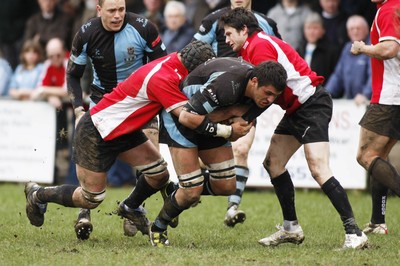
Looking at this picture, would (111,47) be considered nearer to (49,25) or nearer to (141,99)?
(141,99)

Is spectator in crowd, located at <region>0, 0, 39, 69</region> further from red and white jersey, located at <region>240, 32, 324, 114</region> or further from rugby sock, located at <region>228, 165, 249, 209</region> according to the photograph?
red and white jersey, located at <region>240, 32, 324, 114</region>

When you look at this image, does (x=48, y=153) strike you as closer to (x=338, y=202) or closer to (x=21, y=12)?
(x=21, y=12)

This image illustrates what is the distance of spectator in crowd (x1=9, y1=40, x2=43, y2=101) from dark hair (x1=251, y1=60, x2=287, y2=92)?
306 inches

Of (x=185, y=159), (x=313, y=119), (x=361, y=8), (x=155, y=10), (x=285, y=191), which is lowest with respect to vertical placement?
(x=155, y=10)

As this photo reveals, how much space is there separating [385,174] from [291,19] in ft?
18.6

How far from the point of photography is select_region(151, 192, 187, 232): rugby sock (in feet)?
29.5

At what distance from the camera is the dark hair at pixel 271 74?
830 centimetres

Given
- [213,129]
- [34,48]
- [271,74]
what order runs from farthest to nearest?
[34,48], [213,129], [271,74]

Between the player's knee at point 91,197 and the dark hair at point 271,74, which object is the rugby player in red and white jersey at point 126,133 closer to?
the player's knee at point 91,197

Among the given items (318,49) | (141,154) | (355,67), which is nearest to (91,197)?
(141,154)

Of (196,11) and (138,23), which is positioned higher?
(138,23)

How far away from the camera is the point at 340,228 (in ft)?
34.8

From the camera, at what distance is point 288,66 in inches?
351

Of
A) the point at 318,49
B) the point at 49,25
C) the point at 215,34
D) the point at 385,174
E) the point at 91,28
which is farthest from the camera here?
the point at 49,25
